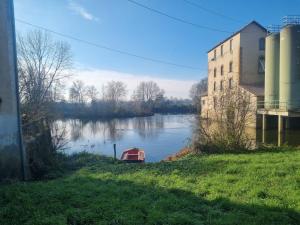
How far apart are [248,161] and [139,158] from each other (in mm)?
8066

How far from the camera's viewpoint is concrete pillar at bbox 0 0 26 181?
8023 mm

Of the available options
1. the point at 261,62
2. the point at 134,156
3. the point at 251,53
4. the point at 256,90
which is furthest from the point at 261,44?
the point at 134,156

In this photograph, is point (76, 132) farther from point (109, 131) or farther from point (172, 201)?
point (172, 201)

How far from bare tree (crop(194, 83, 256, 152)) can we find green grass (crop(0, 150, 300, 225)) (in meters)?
4.83

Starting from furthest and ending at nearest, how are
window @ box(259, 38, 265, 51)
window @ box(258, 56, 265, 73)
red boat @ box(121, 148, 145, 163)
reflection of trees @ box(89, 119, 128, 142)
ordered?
window @ box(258, 56, 265, 73) → window @ box(259, 38, 265, 51) → reflection of trees @ box(89, 119, 128, 142) → red boat @ box(121, 148, 145, 163)

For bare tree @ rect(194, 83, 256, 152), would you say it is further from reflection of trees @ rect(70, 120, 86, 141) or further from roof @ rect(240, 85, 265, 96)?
roof @ rect(240, 85, 265, 96)

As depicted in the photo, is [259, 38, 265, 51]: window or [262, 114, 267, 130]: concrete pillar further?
[259, 38, 265, 51]: window

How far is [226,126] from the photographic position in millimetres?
12289

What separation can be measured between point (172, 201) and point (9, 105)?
5.90 m

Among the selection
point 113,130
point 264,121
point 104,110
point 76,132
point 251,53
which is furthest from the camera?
point 104,110

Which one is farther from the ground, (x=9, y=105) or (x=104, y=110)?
(x=9, y=105)

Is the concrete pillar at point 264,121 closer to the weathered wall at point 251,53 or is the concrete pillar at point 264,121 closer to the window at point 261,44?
the weathered wall at point 251,53

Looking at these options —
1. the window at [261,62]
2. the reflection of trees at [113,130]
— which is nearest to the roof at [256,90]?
the window at [261,62]

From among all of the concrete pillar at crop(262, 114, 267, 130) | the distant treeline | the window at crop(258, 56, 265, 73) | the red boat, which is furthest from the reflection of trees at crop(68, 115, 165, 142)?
the distant treeline
